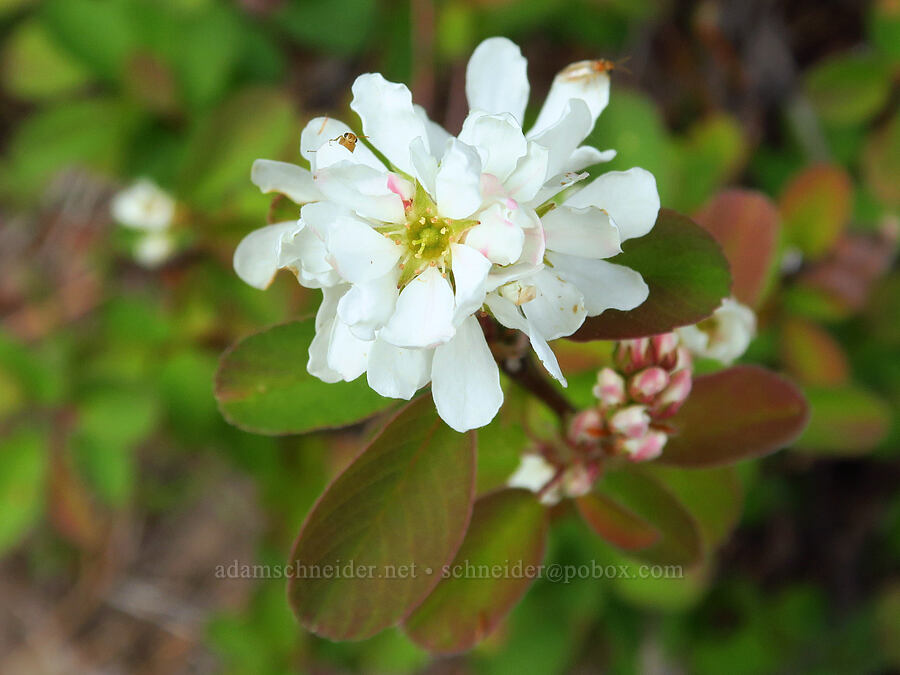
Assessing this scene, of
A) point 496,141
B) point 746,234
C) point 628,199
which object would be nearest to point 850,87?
point 746,234

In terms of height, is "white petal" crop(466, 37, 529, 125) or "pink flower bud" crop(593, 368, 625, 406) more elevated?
"white petal" crop(466, 37, 529, 125)

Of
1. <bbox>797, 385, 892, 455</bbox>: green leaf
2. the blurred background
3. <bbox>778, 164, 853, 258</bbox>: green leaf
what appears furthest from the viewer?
the blurred background

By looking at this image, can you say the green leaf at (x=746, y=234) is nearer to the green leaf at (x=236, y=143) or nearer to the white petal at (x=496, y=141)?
the white petal at (x=496, y=141)

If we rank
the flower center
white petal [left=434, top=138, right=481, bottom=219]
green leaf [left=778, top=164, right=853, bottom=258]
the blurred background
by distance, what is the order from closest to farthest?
white petal [left=434, top=138, right=481, bottom=219] < the flower center < green leaf [left=778, top=164, right=853, bottom=258] < the blurred background

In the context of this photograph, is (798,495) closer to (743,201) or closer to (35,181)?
(743,201)

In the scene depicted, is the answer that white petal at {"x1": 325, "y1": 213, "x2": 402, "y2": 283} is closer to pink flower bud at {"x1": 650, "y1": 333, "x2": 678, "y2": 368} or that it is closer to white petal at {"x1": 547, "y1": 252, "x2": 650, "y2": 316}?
white petal at {"x1": 547, "y1": 252, "x2": 650, "y2": 316}

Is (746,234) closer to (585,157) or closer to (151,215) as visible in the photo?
(585,157)

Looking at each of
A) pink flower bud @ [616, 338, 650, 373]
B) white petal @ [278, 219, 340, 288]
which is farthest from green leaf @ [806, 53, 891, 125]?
white petal @ [278, 219, 340, 288]

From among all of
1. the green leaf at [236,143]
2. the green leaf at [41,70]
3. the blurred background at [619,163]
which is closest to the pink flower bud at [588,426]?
the blurred background at [619,163]
